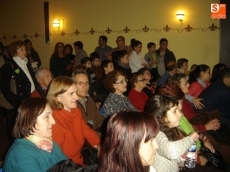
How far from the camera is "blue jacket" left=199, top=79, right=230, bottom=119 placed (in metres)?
3.84

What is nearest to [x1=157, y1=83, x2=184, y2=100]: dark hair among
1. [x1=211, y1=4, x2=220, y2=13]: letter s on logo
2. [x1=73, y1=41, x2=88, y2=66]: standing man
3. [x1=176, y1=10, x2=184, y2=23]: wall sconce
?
[x1=73, y1=41, x2=88, y2=66]: standing man

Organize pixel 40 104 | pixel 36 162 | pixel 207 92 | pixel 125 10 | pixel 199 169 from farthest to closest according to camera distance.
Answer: pixel 125 10 < pixel 207 92 < pixel 199 169 < pixel 40 104 < pixel 36 162

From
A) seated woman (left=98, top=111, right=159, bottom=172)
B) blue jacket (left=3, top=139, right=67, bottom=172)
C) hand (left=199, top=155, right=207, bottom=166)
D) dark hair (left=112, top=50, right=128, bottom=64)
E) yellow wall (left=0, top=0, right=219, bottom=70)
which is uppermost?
yellow wall (left=0, top=0, right=219, bottom=70)

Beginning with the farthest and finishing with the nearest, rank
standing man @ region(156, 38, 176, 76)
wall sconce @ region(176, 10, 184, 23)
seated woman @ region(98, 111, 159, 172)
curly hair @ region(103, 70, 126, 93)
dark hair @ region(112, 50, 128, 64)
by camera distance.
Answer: wall sconce @ region(176, 10, 184, 23)
standing man @ region(156, 38, 176, 76)
dark hair @ region(112, 50, 128, 64)
curly hair @ region(103, 70, 126, 93)
seated woman @ region(98, 111, 159, 172)

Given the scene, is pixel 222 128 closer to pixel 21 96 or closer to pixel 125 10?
pixel 21 96

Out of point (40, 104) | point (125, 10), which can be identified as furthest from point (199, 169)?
point (125, 10)

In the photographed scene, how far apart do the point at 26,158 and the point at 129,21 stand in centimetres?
802

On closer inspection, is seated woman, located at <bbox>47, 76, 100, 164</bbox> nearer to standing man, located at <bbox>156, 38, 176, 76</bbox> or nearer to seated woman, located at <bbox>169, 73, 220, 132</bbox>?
seated woman, located at <bbox>169, 73, 220, 132</bbox>

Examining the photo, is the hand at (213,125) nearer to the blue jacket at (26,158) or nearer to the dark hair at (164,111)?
the dark hair at (164,111)

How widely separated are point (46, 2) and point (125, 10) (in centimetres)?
289

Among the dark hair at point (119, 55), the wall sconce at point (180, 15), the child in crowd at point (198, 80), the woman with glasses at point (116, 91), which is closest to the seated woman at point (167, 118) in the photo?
the woman with glasses at point (116, 91)

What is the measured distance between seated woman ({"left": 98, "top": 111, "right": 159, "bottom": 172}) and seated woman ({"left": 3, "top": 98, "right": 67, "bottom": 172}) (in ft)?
1.70

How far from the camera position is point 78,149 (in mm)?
2619

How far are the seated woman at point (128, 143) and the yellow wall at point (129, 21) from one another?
7906mm
